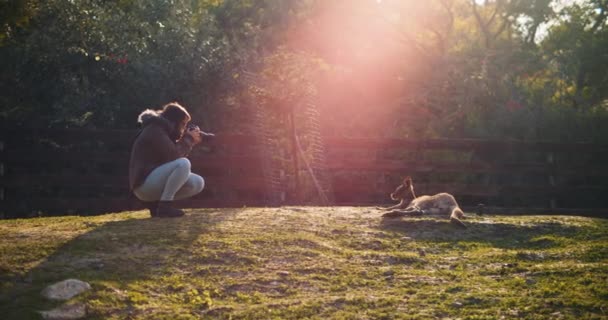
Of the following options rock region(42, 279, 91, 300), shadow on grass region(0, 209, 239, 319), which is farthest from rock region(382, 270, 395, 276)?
rock region(42, 279, 91, 300)

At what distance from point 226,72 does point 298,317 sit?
438 inches

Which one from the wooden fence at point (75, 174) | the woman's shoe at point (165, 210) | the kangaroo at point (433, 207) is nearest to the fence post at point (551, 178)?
the kangaroo at point (433, 207)

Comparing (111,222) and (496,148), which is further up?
(496,148)

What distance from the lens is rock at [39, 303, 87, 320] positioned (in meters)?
5.65

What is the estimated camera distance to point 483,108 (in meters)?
21.8

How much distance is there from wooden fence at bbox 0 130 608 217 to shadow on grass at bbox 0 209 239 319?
5038 millimetres

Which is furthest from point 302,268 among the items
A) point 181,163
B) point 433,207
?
point 433,207

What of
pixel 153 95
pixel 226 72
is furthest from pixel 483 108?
pixel 153 95

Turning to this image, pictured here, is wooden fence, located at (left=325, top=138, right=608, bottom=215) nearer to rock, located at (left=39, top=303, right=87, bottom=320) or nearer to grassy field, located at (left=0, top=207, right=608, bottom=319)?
grassy field, located at (left=0, top=207, right=608, bottom=319)

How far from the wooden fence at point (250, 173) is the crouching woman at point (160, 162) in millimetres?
4080

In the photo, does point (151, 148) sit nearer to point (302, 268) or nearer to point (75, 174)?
Answer: point (302, 268)

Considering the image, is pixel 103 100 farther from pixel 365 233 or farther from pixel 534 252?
pixel 534 252

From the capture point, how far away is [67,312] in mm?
5727

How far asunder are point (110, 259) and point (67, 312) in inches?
49.7
